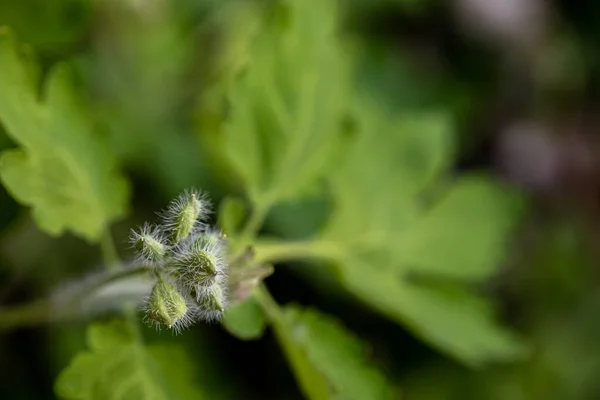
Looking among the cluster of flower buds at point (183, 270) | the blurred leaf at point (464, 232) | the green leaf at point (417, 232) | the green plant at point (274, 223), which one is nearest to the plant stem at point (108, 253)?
Answer: the green plant at point (274, 223)

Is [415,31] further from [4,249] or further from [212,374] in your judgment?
[4,249]

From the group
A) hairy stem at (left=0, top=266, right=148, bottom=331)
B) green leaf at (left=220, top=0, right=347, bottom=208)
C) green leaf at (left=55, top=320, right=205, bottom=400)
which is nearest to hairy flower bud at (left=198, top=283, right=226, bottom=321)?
hairy stem at (left=0, top=266, right=148, bottom=331)

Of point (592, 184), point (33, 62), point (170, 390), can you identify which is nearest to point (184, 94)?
point (33, 62)

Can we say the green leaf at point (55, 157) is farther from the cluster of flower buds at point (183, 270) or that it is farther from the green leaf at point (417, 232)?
the green leaf at point (417, 232)

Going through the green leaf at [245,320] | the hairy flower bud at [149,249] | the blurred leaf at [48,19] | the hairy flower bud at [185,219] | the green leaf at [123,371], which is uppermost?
the blurred leaf at [48,19]

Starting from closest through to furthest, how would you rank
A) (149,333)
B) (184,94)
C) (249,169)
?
(249,169)
(149,333)
(184,94)

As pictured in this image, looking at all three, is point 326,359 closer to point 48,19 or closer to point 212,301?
point 212,301

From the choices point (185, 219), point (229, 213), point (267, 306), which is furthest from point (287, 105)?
point (185, 219)
